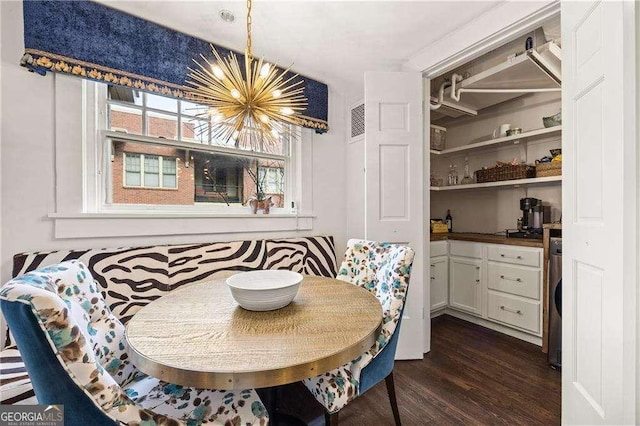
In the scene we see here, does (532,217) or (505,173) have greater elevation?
(505,173)

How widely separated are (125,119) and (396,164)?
6.80 ft

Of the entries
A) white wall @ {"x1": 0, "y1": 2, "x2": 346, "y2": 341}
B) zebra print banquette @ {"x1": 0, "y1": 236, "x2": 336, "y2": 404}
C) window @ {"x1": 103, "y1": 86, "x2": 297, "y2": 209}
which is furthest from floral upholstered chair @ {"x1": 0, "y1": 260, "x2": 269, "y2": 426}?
window @ {"x1": 103, "y1": 86, "x2": 297, "y2": 209}

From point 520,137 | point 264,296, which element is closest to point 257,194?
point 264,296

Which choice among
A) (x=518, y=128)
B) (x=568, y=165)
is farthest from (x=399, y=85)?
(x=518, y=128)

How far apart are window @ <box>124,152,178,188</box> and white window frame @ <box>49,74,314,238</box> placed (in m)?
0.11

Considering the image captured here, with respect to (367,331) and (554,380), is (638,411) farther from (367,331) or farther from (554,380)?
(554,380)

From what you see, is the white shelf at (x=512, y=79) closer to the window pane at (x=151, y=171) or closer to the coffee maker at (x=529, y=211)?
the coffee maker at (x=529, y=211)

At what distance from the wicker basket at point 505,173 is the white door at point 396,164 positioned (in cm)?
117

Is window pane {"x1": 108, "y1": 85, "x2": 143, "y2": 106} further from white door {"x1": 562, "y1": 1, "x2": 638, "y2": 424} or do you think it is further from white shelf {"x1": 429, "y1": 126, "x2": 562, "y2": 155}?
white shelf {"x1": 429, "y1": 126, "x2": 562, "y2": 155}

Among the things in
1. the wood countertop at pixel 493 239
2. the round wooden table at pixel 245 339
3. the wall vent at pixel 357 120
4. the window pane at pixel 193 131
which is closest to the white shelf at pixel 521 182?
the wood countertop at pixel 493 239

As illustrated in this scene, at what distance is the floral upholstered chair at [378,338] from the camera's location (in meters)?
1.11

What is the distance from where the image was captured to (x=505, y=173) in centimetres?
272

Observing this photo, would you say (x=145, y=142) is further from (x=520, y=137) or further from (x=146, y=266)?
(x=520, y=137)
